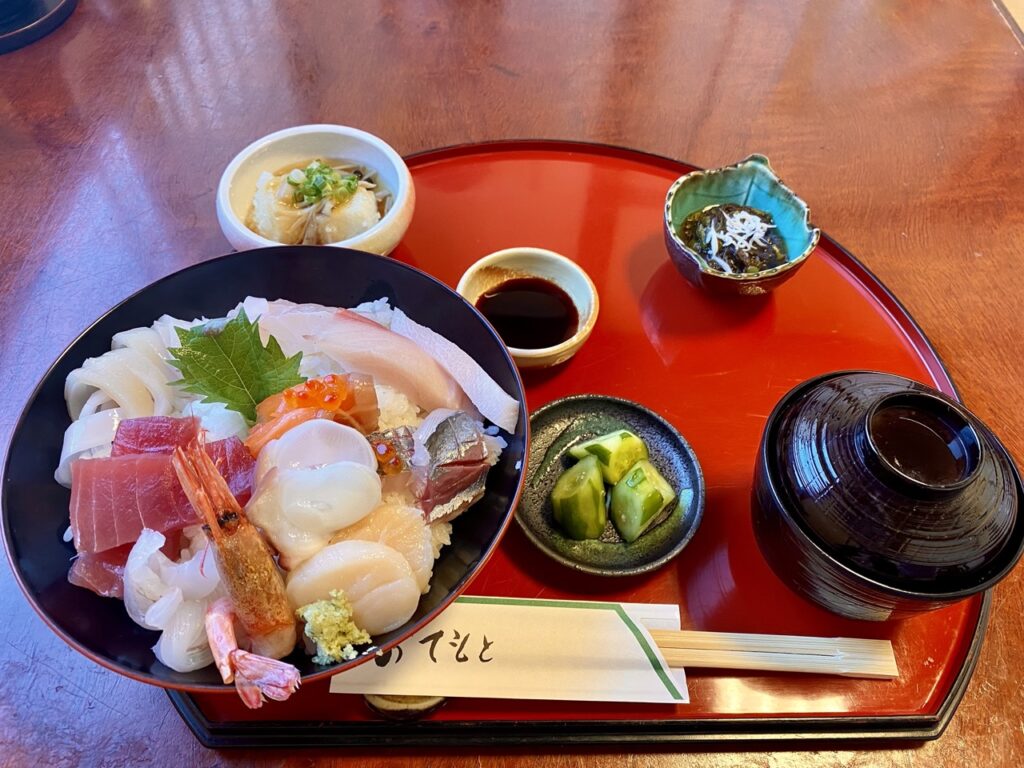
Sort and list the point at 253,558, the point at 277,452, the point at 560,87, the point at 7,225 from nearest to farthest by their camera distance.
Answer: the point at 253,558, the point at 277,452, the point at 7,225, the point at 560,87

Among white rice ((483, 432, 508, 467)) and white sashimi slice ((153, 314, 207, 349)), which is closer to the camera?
white rice ((483, 432, 508, 467))

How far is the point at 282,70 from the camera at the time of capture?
2402mm

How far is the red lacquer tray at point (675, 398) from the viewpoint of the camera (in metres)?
1.21

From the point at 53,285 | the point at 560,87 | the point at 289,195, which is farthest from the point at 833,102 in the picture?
the point at 53,285

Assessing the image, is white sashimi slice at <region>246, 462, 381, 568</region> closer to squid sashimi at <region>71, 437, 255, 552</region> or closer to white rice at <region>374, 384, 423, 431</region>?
squid sashimi at <region>71, 437, 255, 552</region>

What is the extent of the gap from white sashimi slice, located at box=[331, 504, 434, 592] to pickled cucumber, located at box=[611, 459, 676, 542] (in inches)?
16.6

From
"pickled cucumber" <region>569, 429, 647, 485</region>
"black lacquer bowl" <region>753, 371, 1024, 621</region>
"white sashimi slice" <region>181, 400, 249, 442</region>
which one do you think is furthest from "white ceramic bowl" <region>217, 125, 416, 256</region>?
"black lacquer bowl" <region>753, 371, 1024, 621</region>

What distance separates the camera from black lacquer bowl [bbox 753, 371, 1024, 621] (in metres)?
1.07

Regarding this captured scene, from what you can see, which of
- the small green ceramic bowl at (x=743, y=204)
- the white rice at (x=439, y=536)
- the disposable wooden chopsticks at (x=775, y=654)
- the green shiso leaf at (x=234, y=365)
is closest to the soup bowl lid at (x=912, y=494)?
the disposable wooden chopsticks at (x=775, y=654)

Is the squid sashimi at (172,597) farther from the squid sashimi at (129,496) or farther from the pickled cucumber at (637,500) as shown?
the pickled cucumber at (637,500)

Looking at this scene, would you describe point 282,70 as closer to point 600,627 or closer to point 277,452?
point 277,452

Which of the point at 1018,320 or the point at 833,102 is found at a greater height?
the point at 833,102

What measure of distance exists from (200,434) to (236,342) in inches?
7.3

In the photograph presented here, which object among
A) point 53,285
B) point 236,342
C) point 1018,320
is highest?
point 236,342
